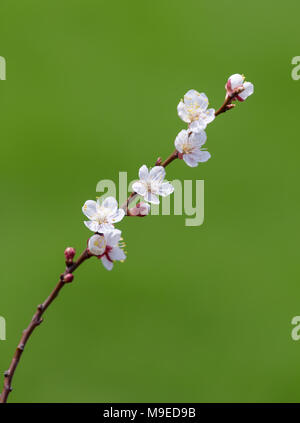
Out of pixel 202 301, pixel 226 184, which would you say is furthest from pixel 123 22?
pixel 202 301

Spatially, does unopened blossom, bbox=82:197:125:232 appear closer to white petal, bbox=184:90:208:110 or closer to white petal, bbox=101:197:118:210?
white petal, bbox=101:197:118:210

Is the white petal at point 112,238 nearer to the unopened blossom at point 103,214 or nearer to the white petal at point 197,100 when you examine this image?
the unopened blossom at point 103,214

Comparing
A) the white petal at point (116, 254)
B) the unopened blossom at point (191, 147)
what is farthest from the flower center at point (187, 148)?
the white petal at point (116, 254)

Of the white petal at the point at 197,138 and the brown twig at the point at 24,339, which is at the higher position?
the white petal at the point at 197,138

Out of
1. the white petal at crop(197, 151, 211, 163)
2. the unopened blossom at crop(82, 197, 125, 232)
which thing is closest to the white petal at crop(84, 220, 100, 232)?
the unopened blossom at crop(82, 197, 125, 232)

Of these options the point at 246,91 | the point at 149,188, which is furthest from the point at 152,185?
the point at 246,91

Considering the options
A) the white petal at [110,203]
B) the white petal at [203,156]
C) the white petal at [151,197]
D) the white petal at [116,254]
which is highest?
the white petal at [203,156]

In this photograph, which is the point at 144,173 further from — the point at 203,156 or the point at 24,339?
the point at 24,339
